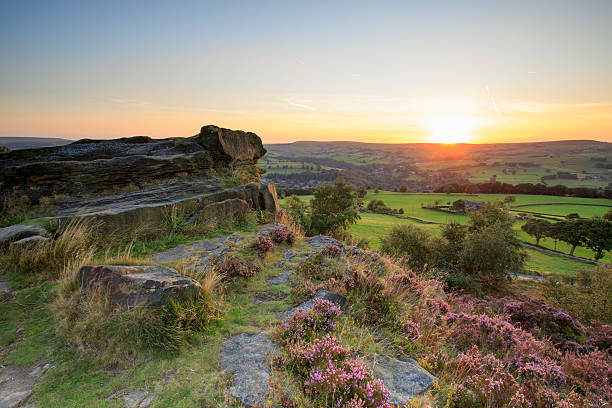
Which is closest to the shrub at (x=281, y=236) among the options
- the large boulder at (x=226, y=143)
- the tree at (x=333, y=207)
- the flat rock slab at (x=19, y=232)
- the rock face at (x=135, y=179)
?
the rock face at (x=135, y=179)

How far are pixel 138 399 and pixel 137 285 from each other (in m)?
1.87

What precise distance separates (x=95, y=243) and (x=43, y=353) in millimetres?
3586

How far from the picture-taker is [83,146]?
450 inches

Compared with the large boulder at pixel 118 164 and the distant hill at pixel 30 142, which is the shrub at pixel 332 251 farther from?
the distant hill at pixel 30 142

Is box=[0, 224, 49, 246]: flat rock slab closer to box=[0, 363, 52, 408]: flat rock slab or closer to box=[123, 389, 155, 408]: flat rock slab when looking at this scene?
box=[0, 363, 52, 408]: flat rock slab

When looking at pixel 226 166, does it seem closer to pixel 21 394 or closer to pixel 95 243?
pixel 95 243

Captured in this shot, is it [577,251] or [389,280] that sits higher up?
[389,280]

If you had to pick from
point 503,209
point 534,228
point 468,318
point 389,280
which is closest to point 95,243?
point 389,280

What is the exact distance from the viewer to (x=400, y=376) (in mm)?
4074

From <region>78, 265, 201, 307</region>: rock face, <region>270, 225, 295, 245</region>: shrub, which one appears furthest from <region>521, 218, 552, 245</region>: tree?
<region>78, 265, 201, 307</region>: rock face

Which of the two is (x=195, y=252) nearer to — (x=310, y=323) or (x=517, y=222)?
(x=310, y=323)

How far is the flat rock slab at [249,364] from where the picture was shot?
3.31 m

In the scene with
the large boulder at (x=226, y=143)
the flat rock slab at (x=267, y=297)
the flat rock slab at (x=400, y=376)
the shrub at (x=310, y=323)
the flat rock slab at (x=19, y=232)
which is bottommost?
the flat rock slab at (x=400, y=376)

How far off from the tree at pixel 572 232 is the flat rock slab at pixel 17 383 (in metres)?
64.1
